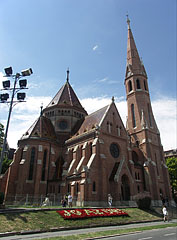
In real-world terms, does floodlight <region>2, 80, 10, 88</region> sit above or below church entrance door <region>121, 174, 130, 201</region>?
above

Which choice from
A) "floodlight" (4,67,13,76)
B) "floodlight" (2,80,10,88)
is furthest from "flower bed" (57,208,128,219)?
"floodlight" (4,67,13,76)

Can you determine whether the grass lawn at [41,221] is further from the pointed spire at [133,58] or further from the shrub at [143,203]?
the pointed spire at [133,58]

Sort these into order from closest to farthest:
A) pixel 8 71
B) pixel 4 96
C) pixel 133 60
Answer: pixel 4 96 < pixel 8 71 < pixel 133 60

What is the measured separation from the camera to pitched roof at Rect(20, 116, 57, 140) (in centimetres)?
3581

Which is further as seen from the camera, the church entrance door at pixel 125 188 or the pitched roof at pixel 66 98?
the pitched roof at pixel 66 98

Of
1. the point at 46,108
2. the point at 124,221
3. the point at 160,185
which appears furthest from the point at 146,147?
the point at 46,108

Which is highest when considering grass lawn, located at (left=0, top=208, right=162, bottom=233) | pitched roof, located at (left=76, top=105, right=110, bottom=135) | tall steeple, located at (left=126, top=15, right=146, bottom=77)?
tall steeple, located at (left=126, top=15, right=146, bottom=77)

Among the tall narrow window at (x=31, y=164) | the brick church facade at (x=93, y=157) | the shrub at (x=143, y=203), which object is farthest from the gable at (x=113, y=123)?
the tall narrow window at (x=31, y=164)

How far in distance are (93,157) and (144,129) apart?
15.1 m

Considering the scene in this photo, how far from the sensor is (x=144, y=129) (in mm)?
38562

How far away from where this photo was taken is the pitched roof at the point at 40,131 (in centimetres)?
3581

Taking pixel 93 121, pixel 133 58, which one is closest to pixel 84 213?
pixel 93 121

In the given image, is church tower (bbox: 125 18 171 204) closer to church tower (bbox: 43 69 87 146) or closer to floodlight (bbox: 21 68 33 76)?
church tower (bbox: 43 69 87 146)

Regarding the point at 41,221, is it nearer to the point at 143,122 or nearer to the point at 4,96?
the point at 4,96
